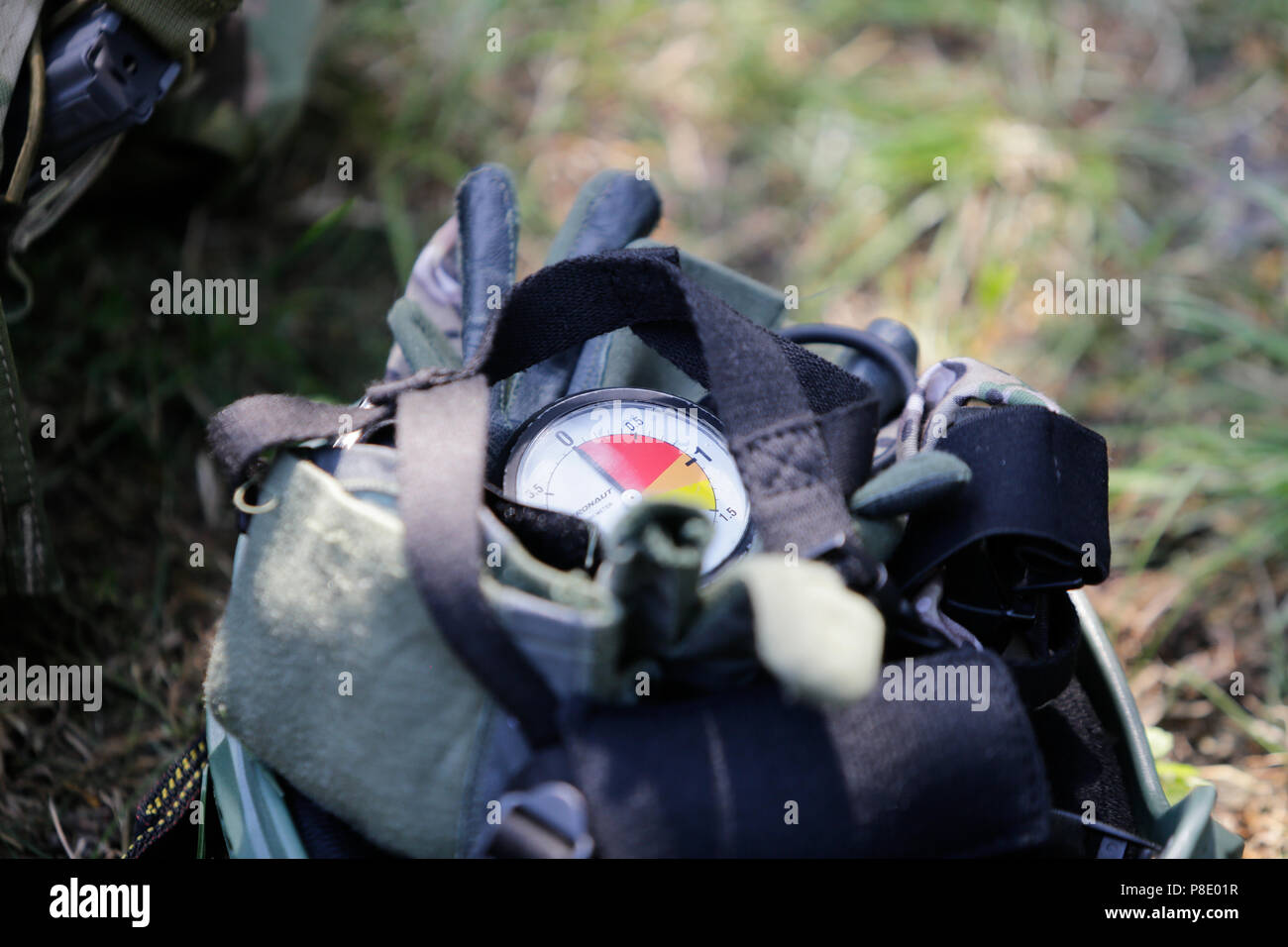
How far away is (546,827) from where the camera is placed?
0.97 metres

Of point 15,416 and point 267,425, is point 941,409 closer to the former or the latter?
point 267,425

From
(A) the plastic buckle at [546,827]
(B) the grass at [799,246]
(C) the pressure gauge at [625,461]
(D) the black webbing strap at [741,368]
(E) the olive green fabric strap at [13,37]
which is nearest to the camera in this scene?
(A) the plastic buckle at [546,827]

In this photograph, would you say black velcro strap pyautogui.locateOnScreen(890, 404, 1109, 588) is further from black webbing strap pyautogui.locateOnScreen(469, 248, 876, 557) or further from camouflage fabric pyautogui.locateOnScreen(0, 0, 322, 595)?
camouflage fabric pyautogui.locateOnScreen(0, 0, 322, 595)

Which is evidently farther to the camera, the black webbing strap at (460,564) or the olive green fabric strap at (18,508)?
the olive green fabric strap at (18,508)

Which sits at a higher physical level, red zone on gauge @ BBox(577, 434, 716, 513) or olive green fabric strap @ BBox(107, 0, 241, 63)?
olive green fabric strap @ BBox(107, 0, 241, 63)

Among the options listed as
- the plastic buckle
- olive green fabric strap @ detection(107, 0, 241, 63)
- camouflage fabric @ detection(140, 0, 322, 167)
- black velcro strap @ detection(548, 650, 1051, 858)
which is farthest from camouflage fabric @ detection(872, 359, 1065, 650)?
camouflage fabric @ detection(140, 0, 322, 167)

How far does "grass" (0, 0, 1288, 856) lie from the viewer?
1824 mm

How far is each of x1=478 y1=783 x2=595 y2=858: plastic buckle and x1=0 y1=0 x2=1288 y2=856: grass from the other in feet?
2.92

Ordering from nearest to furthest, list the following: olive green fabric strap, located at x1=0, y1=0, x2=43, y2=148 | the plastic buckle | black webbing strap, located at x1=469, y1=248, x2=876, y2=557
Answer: the plastic buckle, black webbing strap, located at x1=469, y1=248, x2=876, y2=557, olive green fabric strap, located at x1=0, y1=0, x2=43, y2=148

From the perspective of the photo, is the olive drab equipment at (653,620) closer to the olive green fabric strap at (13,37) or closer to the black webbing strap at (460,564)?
the black webbing strap at (460,564)

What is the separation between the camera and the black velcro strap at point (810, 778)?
98cm

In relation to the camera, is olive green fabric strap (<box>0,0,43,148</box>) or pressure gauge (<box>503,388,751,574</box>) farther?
olive green fabric strap (<box>0,0,43,148</box>)

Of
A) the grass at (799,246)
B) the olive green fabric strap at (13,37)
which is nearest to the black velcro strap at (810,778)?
the grass at (799,246)

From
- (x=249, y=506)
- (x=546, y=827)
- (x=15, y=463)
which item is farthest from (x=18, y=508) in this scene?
(x=546, y=827)
